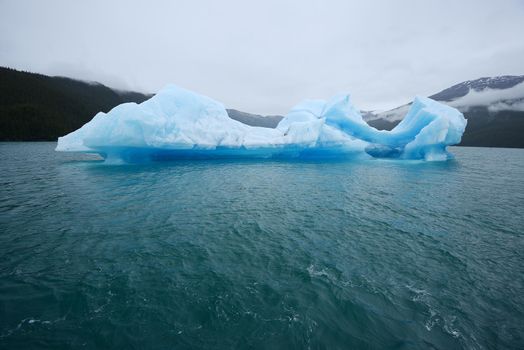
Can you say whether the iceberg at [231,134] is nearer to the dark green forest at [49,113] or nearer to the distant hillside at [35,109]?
the distant hillside at [35,109]

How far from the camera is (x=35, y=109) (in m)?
66.5

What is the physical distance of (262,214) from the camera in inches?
353

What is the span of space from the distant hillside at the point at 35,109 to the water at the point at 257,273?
6987 centimetres

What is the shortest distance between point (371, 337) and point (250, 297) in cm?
203

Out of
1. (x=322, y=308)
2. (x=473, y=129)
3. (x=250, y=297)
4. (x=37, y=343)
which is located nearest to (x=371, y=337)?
(x=322, y=308)

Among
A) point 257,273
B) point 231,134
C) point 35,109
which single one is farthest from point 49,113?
point 257,273

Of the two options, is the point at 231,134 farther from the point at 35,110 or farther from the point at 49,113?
the point at 49,113

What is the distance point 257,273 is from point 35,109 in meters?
89.2

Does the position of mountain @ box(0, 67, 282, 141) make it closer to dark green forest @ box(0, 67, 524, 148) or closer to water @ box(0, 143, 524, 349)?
dark green forest @ box(0, 67, 524, 148)

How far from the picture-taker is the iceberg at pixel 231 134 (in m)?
17.5

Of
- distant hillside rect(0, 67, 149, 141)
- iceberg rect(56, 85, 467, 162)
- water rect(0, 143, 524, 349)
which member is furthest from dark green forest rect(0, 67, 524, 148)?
water rect(0, 143, 524, 349)

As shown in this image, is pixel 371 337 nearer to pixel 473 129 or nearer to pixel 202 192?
→ pixel 202 192

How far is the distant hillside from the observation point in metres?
59.2

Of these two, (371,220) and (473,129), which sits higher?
(473,129)
